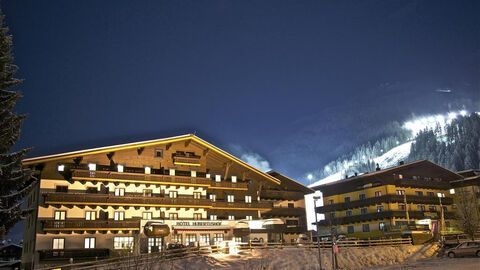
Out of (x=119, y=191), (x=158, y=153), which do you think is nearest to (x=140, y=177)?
(x=119, y=191)

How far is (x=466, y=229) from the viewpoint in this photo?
173 feet

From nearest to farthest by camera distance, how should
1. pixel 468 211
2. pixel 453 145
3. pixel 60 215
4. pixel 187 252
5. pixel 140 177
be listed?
pixel 187 252 → pixel 60 215 → pixel 140 177 → pixel 468 211 → pixel 453 145

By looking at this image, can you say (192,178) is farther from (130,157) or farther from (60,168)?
(60,168)

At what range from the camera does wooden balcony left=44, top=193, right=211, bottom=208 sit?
148ft

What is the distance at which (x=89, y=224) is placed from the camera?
150 ft

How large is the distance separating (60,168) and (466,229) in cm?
4728

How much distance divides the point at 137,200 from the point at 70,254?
29.0 feet

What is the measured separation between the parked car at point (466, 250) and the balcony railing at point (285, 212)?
Answer: 25.5 metres

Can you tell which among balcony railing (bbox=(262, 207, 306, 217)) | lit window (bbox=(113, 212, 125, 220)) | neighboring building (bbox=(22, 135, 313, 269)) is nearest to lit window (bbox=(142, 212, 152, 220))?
neighboring building (bbox=(22, 135, 313, 269))

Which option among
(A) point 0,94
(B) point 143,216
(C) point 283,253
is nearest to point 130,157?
(B) point 143,216

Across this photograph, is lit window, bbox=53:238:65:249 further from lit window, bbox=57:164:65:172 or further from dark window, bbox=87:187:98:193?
lit window, bbox=57:164:65:172

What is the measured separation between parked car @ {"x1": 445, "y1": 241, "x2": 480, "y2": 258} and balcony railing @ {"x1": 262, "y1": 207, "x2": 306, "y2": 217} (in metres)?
25.5

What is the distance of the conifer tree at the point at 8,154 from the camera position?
25.5 m

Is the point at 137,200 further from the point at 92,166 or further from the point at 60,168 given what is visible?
the point at 60,168
